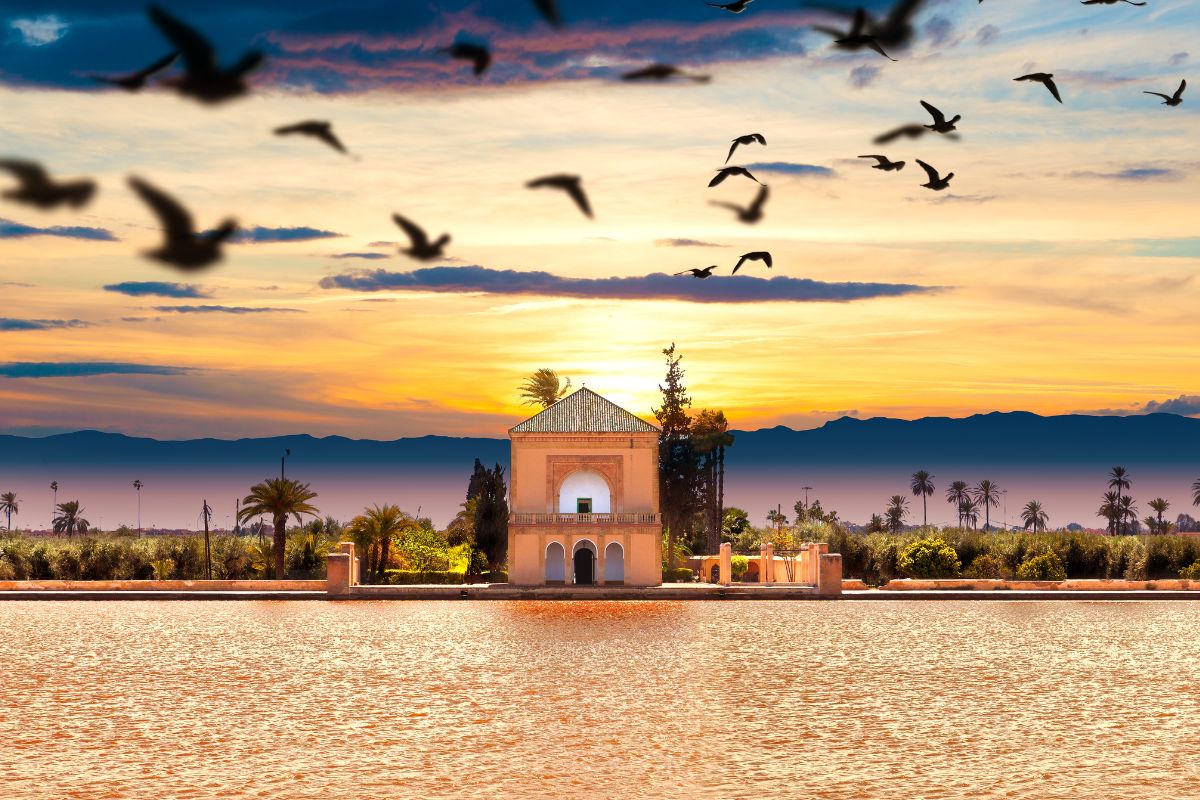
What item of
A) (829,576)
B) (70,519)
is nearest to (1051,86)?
(829,576)

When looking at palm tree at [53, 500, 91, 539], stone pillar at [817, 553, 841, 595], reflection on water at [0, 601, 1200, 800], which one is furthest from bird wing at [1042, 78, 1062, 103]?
palm tree at [53, 500, 91, 539]

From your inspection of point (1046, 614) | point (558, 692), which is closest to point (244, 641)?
point (558, 692)

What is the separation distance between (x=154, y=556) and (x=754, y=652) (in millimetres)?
38735

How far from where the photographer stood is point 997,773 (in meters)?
15.6

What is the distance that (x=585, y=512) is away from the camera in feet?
180

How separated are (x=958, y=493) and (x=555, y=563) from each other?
431 feet

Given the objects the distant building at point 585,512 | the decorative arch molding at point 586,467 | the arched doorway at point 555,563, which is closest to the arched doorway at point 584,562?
the distant building at point 585,512

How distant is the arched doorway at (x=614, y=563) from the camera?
178 feet

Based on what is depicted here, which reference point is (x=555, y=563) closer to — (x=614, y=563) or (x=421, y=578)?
(x=614, y=563)

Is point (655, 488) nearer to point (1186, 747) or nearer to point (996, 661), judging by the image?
point (996, 661)

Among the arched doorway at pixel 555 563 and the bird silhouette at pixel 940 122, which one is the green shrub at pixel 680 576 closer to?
the arched doorway at pixel 555 563

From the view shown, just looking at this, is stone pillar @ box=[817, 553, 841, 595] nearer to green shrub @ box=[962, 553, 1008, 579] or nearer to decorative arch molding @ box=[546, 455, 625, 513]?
decorative arch molding @ box=[546, 455, 625, 513]

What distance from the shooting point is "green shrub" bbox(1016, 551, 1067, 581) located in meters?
53.9

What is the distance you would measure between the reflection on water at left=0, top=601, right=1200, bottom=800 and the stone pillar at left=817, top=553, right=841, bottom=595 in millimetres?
11506
